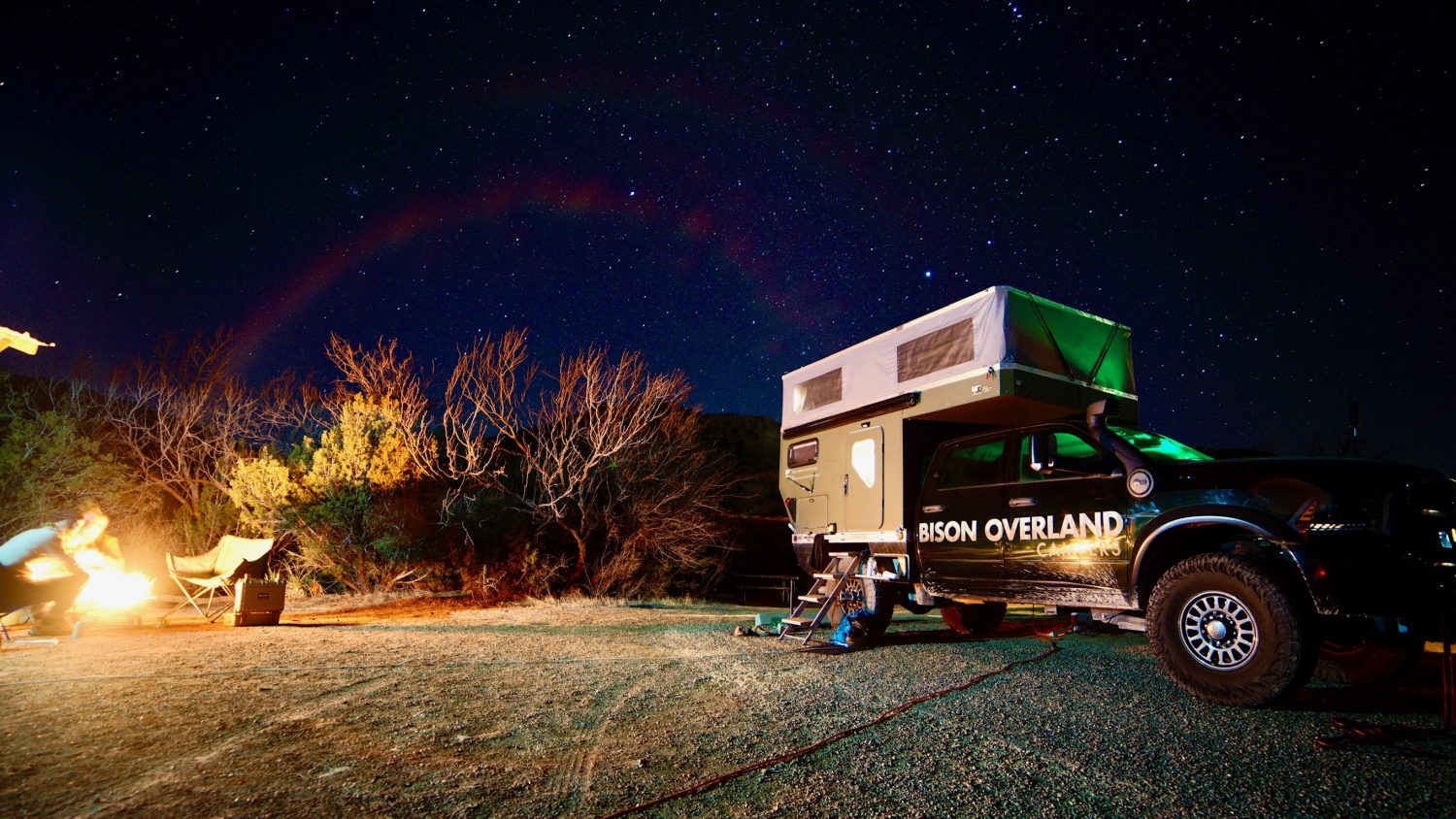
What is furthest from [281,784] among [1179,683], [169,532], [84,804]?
[169,532]

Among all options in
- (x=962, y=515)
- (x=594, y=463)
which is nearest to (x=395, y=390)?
(x=594, y=463)

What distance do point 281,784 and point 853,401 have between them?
21.1ft

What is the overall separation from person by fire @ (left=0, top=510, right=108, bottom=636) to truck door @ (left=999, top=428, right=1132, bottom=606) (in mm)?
8506

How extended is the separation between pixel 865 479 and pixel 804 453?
156cm

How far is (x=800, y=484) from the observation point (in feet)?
30.5

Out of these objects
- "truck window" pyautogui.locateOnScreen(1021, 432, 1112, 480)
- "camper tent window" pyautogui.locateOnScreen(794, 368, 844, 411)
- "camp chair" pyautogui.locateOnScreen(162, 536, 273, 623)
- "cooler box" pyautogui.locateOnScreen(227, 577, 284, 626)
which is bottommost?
"cooler box" pyautogui.locateOnScreen(227, 577, 284, 626)

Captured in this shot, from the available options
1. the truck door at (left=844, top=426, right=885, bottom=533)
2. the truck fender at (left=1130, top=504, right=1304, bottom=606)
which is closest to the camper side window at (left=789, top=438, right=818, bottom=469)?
the truck door at (left=844, top=426, right=885, bottom=533)

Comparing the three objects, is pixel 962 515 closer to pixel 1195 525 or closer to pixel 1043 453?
pixel 1043 453

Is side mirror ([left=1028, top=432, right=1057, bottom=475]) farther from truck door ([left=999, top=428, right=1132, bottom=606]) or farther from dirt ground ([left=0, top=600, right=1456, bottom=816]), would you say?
dirt ground ([left=0, top=600, right=1456, bottom=816])

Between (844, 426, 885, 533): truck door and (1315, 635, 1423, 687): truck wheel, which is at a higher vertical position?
(844, 426, 885, 533): truck door

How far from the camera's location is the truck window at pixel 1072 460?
5434 mm

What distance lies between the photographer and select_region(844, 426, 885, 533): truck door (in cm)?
758

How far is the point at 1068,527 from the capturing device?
5.50m

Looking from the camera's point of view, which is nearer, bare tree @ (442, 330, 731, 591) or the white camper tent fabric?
the white camper tent fabric
